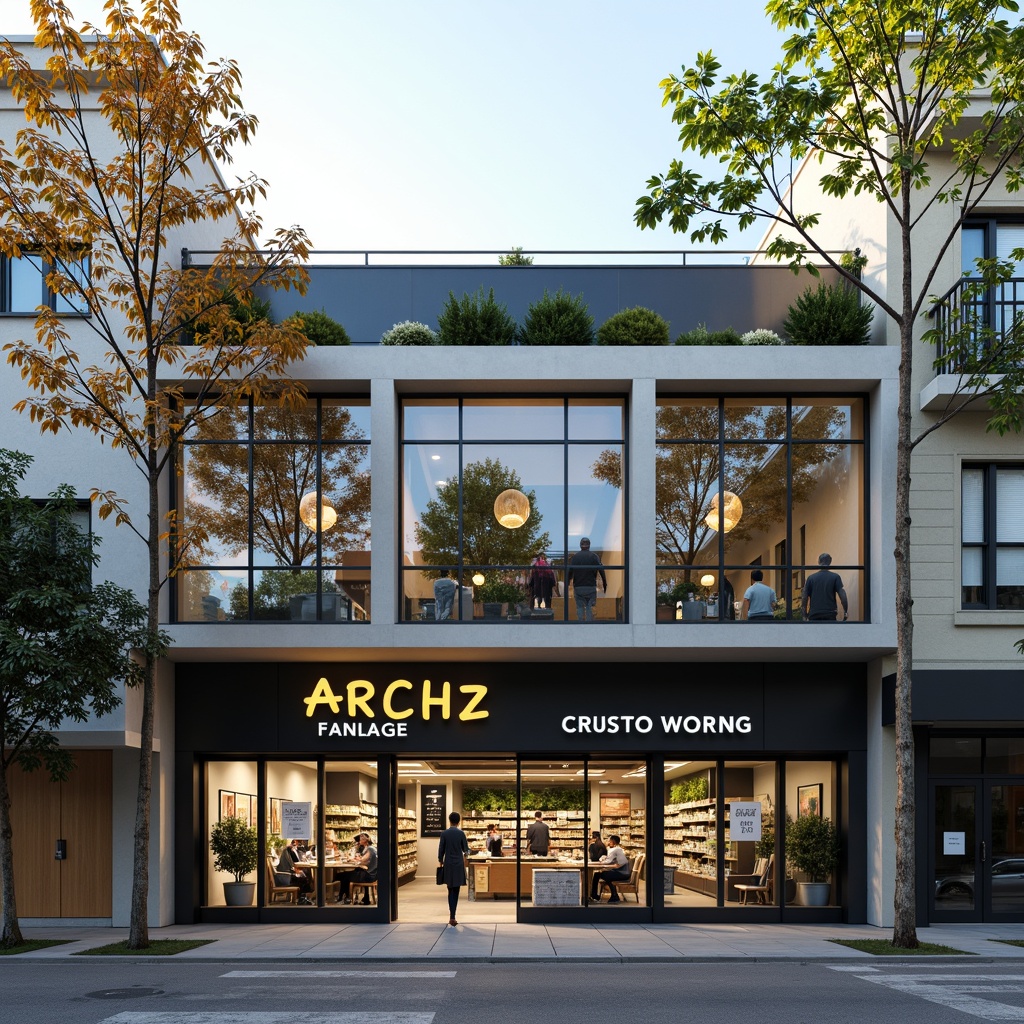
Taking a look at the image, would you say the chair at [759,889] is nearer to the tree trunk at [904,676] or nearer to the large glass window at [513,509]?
the tree trunk at [904,676]

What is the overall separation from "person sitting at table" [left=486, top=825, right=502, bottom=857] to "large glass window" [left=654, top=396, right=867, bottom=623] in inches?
266

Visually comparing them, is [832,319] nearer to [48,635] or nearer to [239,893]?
[48,635]

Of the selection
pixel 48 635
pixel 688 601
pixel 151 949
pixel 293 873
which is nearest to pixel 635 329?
pixel 688 601

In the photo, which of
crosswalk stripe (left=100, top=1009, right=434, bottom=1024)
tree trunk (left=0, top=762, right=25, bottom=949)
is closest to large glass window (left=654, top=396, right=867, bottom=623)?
crosswalk stripe (left=100, top=1009, right=434, bottom=1024)

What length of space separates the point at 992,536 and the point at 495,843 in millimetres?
10681

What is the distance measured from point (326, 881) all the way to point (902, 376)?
1182 cm

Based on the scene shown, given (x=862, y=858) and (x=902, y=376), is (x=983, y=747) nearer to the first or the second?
(x=862, y=858)

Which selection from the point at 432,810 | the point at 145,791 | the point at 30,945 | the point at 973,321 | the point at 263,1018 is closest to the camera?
the point at 263,1018

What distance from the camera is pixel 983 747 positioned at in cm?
1788

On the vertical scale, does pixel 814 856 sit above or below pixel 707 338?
below

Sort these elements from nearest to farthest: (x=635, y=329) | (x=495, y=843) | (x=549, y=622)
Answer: (x=549, y=622) < (x=635, y=329) < (x=495, y=843)

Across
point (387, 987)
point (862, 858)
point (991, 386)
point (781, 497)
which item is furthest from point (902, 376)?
point (387, 987)

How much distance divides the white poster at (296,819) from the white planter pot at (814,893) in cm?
801

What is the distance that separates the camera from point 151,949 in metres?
14.6
